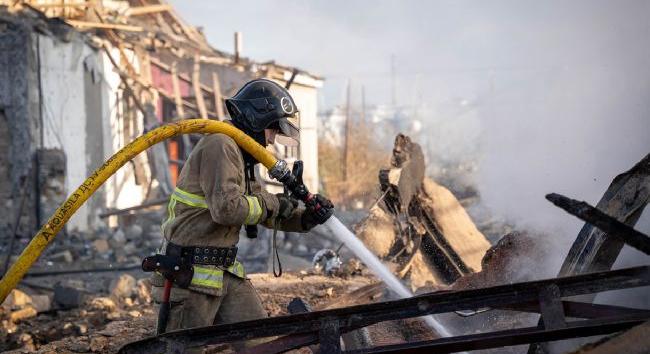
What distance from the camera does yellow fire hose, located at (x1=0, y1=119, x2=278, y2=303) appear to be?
3.18 metres

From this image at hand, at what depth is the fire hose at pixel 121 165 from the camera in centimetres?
318

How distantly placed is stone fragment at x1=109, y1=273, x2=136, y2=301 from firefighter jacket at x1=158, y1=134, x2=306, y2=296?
4.61 m

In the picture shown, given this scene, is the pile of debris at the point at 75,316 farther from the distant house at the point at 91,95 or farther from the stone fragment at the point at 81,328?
the distant house at the point at 91,95

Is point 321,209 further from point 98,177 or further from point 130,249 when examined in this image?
point 130,249

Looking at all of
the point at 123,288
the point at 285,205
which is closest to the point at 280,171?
the point at 285,205

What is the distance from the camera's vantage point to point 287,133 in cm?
362

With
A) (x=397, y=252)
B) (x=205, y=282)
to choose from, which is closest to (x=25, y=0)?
(x=397, y=252)

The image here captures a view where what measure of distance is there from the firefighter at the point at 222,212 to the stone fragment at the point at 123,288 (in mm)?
4539

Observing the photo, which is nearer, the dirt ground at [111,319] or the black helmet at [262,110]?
the black helmet at [262,110]

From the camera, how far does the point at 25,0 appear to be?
1213 centimetres

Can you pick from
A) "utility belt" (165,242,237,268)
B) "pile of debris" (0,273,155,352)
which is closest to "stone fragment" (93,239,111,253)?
"pile of debris" (0,273,155,352)

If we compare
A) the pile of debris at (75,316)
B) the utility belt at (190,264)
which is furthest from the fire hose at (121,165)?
the pile of debris at (75,316)

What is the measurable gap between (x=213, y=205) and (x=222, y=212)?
2.1 inches

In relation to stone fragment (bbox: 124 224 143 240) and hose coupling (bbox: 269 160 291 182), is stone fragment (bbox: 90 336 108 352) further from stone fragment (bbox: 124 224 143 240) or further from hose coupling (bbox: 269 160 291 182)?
stone fragment (bbox: 124 224 143 240)
